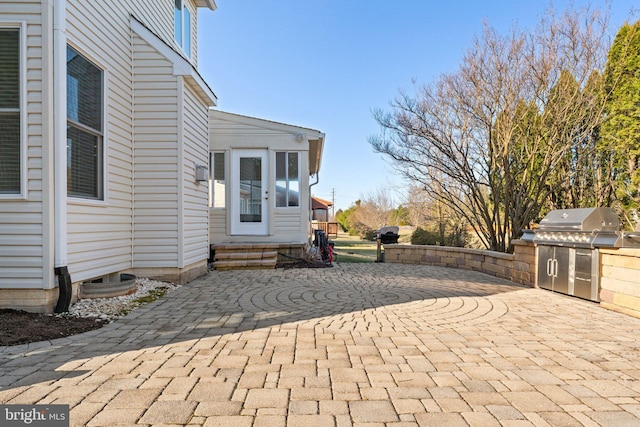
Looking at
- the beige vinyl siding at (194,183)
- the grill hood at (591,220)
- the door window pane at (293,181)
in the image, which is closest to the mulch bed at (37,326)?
the beige vinyl siding at (194,183)

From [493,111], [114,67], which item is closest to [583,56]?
[493,111]

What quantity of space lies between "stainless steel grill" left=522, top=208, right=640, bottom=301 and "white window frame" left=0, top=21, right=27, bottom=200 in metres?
6.93

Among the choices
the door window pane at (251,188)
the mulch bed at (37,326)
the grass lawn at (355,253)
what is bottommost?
the grass lawn at (355,253)

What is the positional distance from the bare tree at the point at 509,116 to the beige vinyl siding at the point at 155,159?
528cm

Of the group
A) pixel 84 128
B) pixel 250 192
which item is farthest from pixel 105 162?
pixel 250 192

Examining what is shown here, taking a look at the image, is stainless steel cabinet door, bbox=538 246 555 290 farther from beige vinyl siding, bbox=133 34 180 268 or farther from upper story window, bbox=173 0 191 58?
upper story window, bbox=173 0 191 58

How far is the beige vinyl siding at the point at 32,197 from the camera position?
3.99 meters

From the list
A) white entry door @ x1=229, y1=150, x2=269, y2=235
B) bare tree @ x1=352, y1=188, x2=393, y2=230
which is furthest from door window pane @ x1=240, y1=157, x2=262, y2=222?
bare tree @ x1=352, y1=188, x2=393, y2=230

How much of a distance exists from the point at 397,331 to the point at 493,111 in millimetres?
6361

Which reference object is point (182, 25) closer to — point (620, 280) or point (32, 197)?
point (32, 197)

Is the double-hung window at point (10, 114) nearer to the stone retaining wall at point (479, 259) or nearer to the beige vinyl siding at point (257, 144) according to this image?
the beige vinyl siding at point (257, 144)

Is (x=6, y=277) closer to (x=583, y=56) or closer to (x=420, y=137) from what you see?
(x=420, y=137)

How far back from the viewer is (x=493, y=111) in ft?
26.6

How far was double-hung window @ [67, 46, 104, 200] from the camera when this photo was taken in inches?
177
